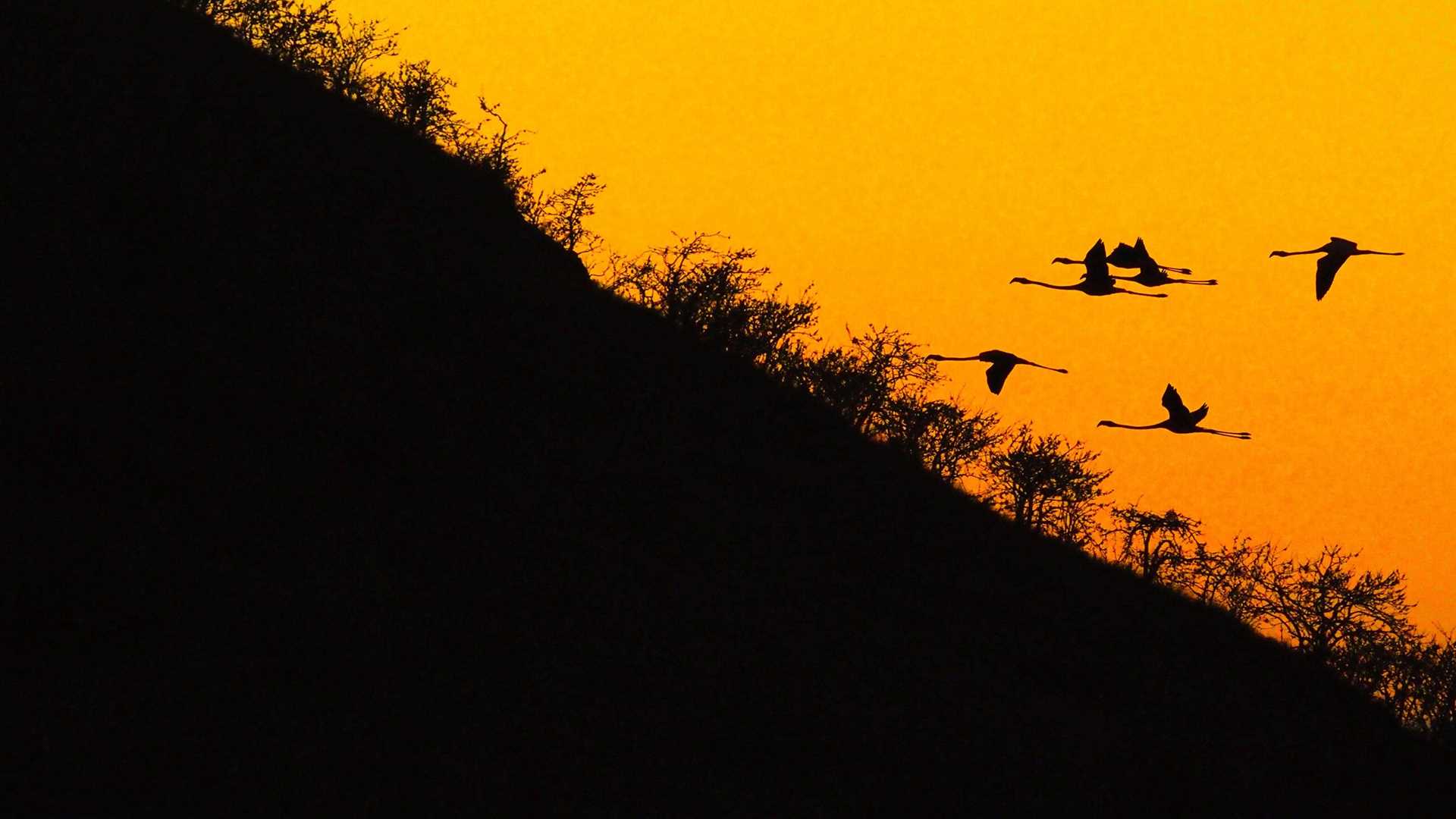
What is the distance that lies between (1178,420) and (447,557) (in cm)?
1823

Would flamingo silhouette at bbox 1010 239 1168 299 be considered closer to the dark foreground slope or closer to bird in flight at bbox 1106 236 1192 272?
bird in flight at bbox 1106 236 1192 272

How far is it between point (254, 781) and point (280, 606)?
5.13 meters

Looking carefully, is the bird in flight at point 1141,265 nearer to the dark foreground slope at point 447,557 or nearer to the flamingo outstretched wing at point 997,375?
the flamingo outstretched wing at point 997,375

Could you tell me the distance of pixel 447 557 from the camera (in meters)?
25.7

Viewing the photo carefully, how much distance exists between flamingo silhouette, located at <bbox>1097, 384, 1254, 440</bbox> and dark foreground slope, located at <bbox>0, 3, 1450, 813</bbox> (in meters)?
11.5

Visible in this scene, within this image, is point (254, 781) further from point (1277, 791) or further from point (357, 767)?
point (1277, 791)

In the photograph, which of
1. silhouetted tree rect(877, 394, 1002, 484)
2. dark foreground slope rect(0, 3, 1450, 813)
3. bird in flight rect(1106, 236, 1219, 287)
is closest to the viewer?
bird in flight rect(1106, 236, 1219, 287)

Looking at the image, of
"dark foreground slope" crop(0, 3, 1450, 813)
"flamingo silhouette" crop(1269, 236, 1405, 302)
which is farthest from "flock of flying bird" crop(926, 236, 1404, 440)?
"dark foreground slope" crop(0, 3, 1450, 813)

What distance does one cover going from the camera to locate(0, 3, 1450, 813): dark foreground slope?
63.4 feet

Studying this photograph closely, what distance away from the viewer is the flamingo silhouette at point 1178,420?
9.28 metres

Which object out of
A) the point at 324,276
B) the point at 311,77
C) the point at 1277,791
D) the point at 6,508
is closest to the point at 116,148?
the point at 324,276

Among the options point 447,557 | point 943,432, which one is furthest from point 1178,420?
point 943,432

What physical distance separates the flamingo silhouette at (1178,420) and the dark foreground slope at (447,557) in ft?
37.9

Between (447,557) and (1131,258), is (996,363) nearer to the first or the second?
(1131,258)
